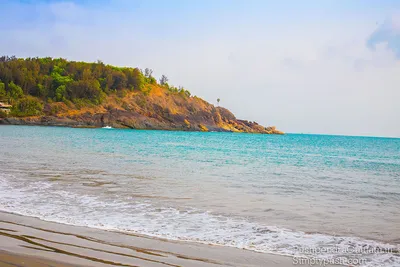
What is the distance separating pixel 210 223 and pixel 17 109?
352 ft

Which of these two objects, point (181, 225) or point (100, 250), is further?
point (181, 225)

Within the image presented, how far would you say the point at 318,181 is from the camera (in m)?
17.6

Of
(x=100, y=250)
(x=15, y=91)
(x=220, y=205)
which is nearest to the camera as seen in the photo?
(x=100, y=250)

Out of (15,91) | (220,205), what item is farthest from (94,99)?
(220,205)

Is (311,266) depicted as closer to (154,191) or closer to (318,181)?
(154,191)

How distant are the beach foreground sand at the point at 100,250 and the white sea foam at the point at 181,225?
53 cm

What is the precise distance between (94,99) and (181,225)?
121m

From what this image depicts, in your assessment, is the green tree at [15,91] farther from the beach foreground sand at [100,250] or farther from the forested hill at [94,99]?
the beach foreground sand at [100,250]

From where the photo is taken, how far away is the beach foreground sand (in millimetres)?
5289

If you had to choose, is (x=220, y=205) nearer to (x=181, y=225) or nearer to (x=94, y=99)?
(x=181, y=225)

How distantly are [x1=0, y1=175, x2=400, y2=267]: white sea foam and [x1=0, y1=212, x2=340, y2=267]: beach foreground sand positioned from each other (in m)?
0.53

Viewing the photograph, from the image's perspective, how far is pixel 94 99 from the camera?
404 ft

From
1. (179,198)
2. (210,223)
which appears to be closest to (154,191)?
(179,198)

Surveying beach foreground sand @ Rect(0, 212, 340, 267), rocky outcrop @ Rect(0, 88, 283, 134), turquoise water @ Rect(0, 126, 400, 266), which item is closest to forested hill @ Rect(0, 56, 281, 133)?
rocky outcrop @ Rect(0, 88, 283, 134)
